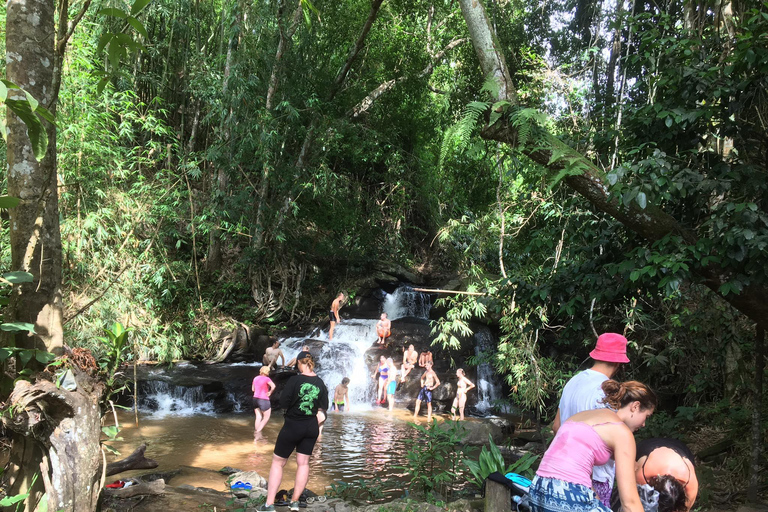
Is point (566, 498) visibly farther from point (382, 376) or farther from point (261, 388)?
point (382, 376)

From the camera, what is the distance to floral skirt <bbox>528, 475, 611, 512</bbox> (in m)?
2.49

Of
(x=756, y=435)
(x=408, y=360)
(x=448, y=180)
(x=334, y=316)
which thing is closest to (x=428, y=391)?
(x=408, y=360)

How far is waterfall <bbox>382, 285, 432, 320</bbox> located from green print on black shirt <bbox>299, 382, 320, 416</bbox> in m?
11.6

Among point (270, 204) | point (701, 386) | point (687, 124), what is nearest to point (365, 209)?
point (270, 204)

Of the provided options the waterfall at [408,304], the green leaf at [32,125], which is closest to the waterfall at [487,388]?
the waterfall at [408,304]

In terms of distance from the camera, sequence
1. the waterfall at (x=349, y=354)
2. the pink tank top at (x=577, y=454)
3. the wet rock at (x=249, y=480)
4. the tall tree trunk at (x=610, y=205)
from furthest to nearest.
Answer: the waterfall at (x=349, y=354) < the wet rock at (x=249, y=480) < the tall tree trunk at (x=610, y=205) < the pink tank top at (x=577, y=454)

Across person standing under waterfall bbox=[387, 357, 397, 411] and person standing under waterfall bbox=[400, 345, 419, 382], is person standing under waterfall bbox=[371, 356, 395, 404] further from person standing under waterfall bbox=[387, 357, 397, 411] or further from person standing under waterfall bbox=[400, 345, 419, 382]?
person standing under waterfall bbox=[400, 345, 419, 382]

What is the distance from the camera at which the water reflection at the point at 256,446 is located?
7.34m

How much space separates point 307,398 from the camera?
191 inches

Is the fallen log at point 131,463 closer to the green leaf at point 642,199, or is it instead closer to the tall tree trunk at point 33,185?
the tall tree trunk at point 33,185

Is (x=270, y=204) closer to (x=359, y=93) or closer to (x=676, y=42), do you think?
(x=359, y=93)

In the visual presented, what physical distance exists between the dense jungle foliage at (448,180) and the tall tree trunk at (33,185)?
0.51 m

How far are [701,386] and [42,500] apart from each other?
8726 mm

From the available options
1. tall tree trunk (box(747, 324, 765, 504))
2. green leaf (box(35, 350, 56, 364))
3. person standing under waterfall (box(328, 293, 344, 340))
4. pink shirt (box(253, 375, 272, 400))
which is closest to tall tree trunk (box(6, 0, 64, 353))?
green leaf (box(35, 350, 56, 364))
